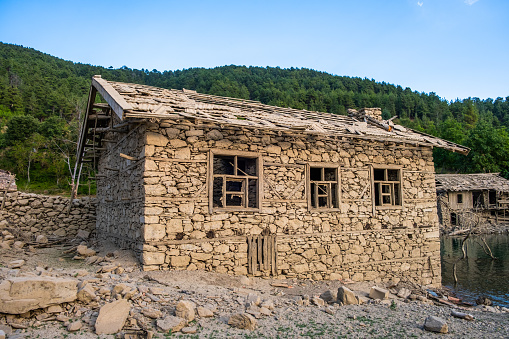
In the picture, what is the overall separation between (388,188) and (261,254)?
18.5 ft

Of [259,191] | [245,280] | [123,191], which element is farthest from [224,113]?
[245,280]

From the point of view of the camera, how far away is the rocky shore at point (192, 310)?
4.63m

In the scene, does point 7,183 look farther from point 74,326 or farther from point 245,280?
point 74,326

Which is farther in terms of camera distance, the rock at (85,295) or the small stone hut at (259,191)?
the small stone hut at (259,191)

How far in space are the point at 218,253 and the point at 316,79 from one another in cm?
6403

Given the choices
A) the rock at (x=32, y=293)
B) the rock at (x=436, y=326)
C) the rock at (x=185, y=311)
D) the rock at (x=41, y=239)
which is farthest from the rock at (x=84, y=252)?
the rock at (x=436, y=326)

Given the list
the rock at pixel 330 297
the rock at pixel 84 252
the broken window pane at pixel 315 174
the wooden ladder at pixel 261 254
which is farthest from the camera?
the broken window pane at pixel 315 174

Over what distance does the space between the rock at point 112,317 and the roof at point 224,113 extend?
382 cm

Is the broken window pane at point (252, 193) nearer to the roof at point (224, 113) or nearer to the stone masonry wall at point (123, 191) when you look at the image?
the roof at point (224, 113)

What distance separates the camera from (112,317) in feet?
15.5

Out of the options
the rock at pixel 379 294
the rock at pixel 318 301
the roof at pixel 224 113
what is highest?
the roof at pixel 224 113

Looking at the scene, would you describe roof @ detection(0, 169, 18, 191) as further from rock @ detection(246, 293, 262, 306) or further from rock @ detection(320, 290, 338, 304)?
rock @ detection(320, 290, 338, 304)

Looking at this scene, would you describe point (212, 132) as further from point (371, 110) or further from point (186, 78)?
point (186, 78)

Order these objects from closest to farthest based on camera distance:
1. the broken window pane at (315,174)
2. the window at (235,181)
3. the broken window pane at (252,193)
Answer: the window at (235,181) → the broken window pane at (252,193) → the broken window pane at (315,174)
